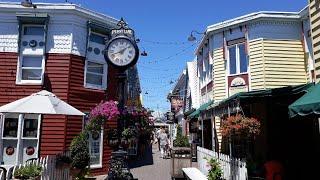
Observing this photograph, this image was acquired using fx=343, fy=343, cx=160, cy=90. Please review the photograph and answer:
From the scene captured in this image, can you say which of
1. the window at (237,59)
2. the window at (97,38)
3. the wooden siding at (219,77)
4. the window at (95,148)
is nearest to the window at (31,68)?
the window at (97,38)

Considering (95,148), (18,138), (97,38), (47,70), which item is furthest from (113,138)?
(97,38)

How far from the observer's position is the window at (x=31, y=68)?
1720 cm

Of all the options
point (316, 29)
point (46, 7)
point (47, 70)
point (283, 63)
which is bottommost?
point (316, 29)

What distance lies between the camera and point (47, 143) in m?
16.4

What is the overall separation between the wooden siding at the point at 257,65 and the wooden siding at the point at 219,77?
1.78 m

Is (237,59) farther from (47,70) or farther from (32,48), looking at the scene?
(32,48)

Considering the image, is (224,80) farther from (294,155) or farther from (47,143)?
(47,143)

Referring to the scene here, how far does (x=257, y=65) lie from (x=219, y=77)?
243 cm

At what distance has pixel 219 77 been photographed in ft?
64.4

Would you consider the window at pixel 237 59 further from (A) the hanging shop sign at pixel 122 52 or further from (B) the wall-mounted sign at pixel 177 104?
(B) the wall-mounted sign at pixel 177 104

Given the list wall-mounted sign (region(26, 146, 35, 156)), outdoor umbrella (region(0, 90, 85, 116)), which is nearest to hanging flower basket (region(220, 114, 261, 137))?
outdoor umbrella (region(0, 90, 85, 116))

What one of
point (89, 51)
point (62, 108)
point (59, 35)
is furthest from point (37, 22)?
point (62, 108)

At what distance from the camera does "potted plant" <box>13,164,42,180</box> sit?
8914mm

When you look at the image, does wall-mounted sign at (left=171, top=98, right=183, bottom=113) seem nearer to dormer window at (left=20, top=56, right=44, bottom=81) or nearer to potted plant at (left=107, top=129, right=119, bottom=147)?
dormer window at (left=20, top=56, right=44, bottom=81)
